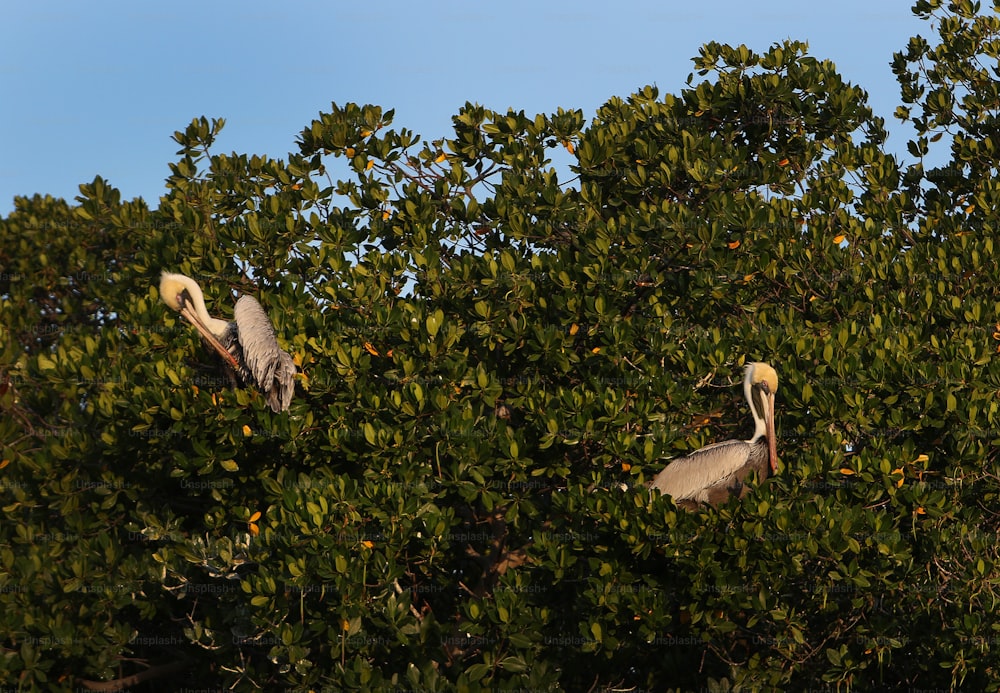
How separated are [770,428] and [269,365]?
417cm

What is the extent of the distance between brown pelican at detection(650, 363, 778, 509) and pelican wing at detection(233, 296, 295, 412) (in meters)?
3.09

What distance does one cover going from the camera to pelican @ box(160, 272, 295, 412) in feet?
30.2

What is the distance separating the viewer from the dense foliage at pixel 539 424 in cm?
808

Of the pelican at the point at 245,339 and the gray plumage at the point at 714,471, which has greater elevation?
the pelican at the point at 245,339

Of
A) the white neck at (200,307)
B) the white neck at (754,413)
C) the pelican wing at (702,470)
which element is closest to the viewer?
the pelican wing at (702,470)

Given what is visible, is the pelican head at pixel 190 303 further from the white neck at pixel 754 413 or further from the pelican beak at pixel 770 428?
the pelican beak at pixel 770 428

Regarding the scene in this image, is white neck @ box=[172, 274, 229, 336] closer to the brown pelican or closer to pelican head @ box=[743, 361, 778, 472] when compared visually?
the brown pelican

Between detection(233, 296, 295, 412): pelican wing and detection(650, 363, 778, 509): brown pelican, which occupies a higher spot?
detection(233, 296, 295, 412): pelican wing

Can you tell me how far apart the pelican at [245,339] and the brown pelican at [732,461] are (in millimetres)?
3162

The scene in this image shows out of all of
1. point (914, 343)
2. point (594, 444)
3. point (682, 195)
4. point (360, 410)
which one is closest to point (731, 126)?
point (682, 195)

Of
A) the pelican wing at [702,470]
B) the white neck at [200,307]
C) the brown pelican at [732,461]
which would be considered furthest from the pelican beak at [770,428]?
the white neck at [200,307]

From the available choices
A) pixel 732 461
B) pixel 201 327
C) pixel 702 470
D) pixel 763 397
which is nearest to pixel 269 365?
pixel 201 327

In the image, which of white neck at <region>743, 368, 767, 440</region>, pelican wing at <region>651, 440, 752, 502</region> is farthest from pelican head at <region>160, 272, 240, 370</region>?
white neck at <region>743, 368, 767, 440</region>

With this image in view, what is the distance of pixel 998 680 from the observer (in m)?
7.75
